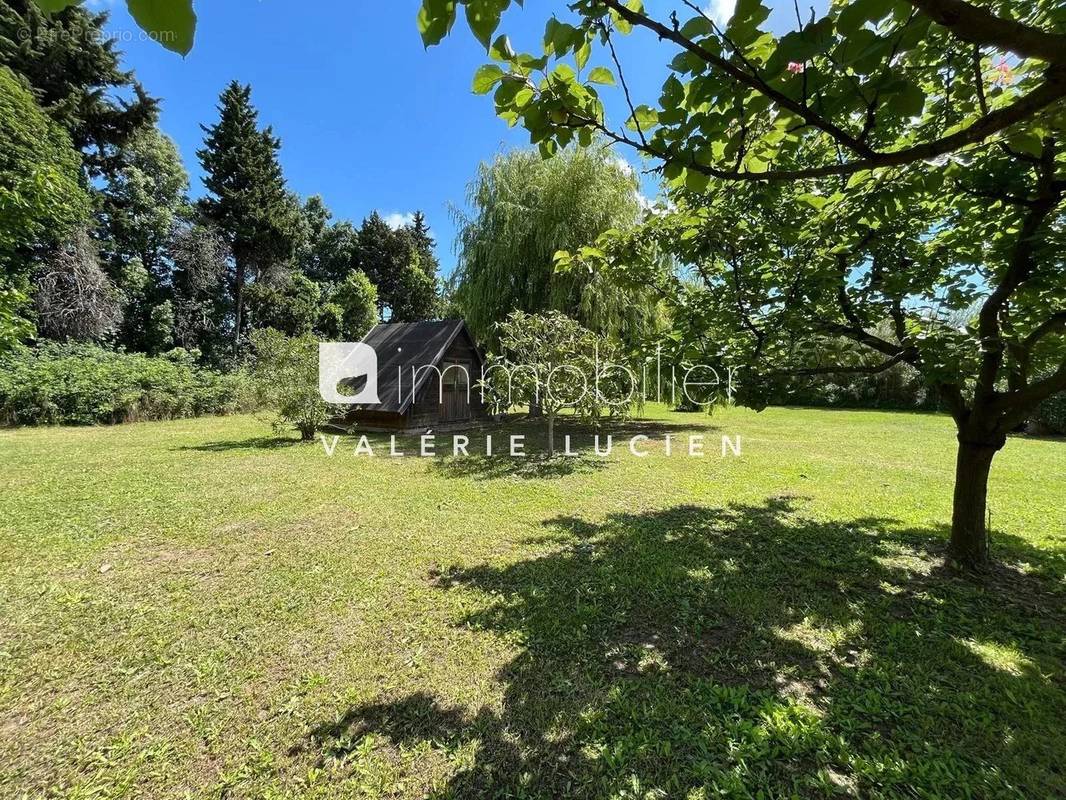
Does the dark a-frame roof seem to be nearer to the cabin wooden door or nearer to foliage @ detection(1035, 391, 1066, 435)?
the cabin wooden door

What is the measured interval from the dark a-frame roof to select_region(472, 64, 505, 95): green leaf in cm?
1151

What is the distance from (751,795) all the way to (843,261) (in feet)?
13.1

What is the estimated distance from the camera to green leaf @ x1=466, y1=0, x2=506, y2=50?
132 cm

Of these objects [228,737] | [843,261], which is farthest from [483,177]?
[228,737]

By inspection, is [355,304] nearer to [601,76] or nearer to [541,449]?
[541,449]

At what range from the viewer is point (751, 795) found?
2.16 metres

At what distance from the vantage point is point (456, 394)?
14953mm

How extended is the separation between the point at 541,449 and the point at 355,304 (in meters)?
25.4

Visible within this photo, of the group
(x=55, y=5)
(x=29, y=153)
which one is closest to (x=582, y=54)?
(x=55, y=5)

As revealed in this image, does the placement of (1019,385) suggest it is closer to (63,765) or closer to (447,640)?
(447,640)

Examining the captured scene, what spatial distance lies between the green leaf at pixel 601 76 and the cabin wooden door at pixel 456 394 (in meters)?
12.6

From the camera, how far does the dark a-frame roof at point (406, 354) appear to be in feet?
42.7

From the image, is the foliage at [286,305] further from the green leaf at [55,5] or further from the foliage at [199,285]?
the green leaf at [55,5]

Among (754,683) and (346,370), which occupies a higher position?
(346,370)
